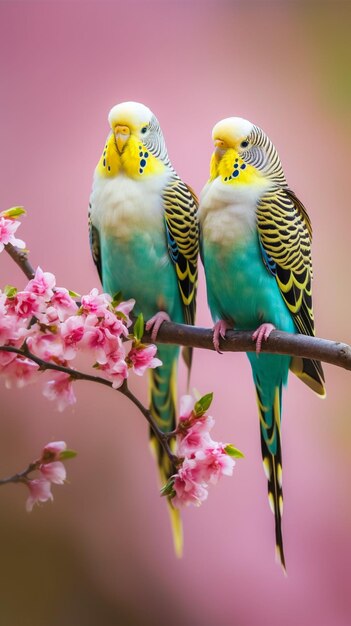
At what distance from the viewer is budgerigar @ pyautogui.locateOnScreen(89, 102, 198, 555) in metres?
1.22

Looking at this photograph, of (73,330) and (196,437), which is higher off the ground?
(73,330)

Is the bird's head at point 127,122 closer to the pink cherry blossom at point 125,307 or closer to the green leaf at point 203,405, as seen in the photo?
the pink cherry blossom at point 125,307

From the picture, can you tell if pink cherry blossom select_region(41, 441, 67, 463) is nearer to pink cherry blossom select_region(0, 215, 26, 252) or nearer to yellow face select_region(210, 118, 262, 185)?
pink cherry blossom select_region(0, 215, 26, 252)

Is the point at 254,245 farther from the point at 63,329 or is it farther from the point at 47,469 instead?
the point at 47,469

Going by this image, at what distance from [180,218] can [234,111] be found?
1.81 feet

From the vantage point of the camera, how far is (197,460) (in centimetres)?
110

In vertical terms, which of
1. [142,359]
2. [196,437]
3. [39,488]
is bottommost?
[39,488]

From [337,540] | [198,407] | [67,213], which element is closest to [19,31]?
[67,213]

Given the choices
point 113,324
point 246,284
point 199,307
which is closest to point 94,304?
point 113,324

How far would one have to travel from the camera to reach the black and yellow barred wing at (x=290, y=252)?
1.19 metres

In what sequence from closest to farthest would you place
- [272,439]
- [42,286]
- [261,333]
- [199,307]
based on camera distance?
[42,286], [261,333], [272,439], [199,307]

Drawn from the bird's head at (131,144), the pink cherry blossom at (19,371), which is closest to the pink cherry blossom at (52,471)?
the pink cherry blossom at (19,371)

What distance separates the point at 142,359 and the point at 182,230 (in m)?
0.24

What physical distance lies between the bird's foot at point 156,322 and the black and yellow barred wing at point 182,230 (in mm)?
55
